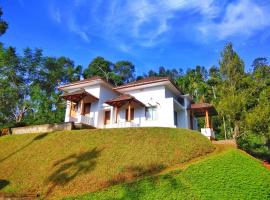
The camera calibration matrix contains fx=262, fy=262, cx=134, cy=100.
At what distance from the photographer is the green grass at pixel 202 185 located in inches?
450

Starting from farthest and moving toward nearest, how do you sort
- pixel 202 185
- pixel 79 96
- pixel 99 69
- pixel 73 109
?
pixel 99 69 → pixel 73 109 → pixel 79 96 → pixel 202 185

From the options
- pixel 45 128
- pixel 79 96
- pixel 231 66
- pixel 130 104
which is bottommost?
pixel 45 128

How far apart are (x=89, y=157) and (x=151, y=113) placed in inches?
390

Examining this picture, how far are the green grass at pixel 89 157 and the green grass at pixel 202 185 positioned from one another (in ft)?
3.61

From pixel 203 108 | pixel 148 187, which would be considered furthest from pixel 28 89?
pixel 148 187

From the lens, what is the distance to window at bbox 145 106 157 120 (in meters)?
24.3

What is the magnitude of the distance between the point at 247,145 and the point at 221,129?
6251 mm

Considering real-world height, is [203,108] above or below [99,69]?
below

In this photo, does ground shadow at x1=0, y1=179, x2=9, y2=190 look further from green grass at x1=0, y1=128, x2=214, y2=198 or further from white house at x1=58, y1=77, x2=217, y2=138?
white house at x1=58, y1=77, x2=217, y2=138

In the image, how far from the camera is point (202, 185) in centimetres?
1209

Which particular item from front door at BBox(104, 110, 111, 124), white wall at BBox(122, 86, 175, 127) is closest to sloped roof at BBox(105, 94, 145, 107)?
white wall at BBox(122, 86, 175, 127)

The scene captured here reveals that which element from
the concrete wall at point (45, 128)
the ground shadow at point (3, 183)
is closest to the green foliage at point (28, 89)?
the concrete wall at point (45, 128)

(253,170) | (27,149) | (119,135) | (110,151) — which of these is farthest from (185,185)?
(27,149)

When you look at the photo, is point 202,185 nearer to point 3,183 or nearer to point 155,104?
point 3,183
